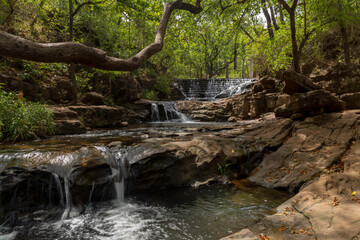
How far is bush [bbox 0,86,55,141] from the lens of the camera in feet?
21.3

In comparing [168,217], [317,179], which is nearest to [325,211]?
[317,179]

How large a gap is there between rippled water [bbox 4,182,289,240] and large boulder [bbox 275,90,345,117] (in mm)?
3712

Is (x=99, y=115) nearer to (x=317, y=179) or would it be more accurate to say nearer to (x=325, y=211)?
(x=317, y=179)

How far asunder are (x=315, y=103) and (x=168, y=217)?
19.5 ft

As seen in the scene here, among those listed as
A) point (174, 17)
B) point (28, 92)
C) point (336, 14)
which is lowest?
point (28, 92)

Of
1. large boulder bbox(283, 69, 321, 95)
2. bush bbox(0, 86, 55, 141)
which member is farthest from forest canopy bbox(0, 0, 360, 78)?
bush bbox(0, 86, 55, 141)

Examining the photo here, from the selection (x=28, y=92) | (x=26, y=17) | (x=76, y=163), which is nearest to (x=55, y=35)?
(x=26, y=17)

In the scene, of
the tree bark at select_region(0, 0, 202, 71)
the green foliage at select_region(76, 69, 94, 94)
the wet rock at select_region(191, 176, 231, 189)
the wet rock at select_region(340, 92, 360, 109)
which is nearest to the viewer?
the tree bark at select_region(0, 0, 202, 71)

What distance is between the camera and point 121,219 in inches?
154

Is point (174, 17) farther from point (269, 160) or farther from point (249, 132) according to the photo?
point (269, 160)

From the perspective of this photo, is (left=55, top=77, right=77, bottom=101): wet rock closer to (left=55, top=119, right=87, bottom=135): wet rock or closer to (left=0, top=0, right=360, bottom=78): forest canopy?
(left=0, top=0, right=360, bottom=78): forest canopy

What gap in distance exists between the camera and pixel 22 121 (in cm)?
682

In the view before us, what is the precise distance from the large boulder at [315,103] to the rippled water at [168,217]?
371 cm

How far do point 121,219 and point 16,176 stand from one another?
2.20 meters
